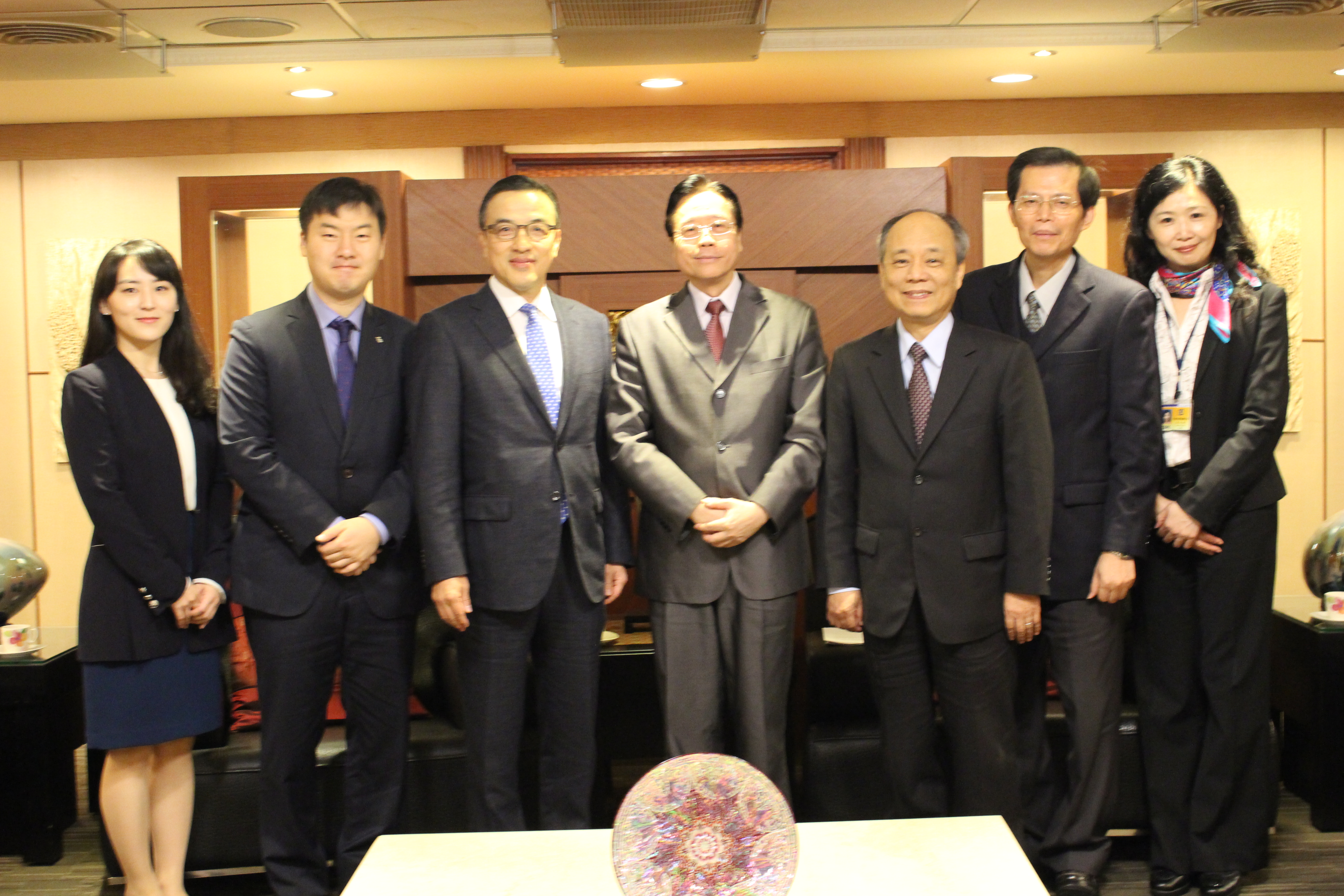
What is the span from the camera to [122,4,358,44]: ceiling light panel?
12.3 ft

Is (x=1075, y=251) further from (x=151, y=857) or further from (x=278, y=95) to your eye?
(x=278, y=95)

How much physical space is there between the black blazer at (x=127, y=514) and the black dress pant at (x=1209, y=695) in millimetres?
2493

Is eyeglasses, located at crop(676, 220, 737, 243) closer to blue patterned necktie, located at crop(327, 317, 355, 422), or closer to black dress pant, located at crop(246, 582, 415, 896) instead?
blue patterned necktie, located at crop(327, 317, 355, 422)

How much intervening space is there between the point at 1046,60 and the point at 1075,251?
1887mm

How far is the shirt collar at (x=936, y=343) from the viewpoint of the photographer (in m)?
2.77

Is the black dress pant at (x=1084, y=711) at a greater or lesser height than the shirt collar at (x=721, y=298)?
lesser

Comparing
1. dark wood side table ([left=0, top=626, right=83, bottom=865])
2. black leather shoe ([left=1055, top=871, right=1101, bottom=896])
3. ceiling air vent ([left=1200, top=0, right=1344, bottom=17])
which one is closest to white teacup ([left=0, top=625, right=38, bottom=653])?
dark wood side table ([left=0, top=626, right=83, bottom=865])

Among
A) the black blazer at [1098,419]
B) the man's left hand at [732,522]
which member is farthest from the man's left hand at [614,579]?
the black blazer at [1098,419]

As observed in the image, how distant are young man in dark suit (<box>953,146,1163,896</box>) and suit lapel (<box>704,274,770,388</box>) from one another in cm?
67

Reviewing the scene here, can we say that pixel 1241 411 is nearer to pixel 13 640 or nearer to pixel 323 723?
pixel 323 723

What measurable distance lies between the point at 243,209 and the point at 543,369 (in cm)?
210

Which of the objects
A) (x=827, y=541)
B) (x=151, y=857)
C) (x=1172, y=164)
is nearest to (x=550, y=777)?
(x=827, y=541)

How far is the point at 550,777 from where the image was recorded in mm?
2879

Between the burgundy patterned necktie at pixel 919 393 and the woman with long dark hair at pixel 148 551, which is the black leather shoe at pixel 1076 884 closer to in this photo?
the burgundy patterned necktie at pixel 919 393
